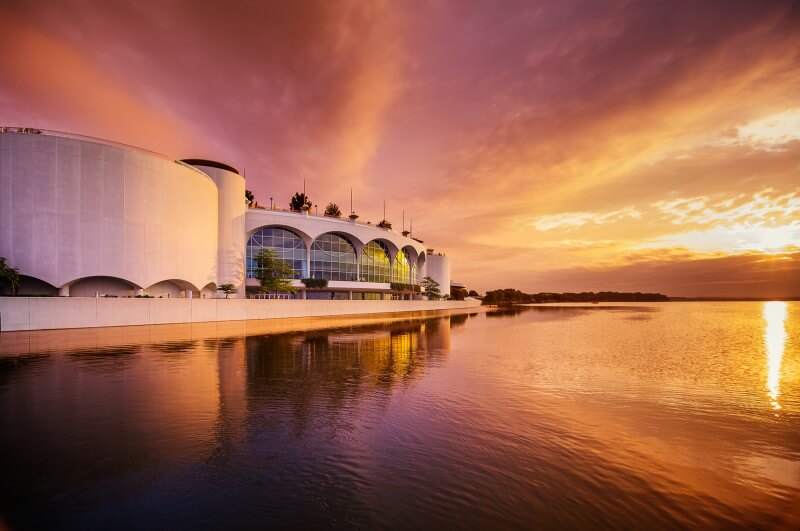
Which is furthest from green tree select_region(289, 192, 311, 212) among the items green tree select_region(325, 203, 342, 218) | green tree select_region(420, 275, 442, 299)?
green tree select_region(420, 275, 442, 299)

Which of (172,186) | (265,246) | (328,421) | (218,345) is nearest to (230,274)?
(265,246)

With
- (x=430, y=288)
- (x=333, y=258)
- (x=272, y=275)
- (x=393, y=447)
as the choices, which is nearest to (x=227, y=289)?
(x=272, y=275)

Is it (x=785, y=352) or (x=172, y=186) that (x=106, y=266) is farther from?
(x=785, y=352)

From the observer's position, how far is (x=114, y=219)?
38.1 metres

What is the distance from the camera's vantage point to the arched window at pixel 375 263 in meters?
77.5

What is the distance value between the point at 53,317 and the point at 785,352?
5165 centimetres

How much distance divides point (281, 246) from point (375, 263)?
2176 centimetres

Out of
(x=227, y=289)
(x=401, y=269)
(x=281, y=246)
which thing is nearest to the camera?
(x=227, y=289)

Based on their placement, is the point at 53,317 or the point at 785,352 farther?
the point at 53,317

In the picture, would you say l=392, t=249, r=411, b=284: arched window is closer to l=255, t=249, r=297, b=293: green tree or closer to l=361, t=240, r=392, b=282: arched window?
l=361, t=240, r=392, b=282: arched window

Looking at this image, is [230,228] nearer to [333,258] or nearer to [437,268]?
[333,258]

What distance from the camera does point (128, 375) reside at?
45.0 feet

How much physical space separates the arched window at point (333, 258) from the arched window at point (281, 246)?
226cm

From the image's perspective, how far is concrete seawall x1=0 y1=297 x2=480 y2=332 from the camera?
1083 inches
